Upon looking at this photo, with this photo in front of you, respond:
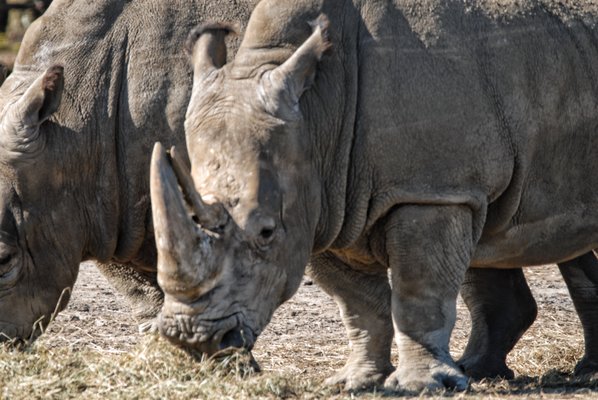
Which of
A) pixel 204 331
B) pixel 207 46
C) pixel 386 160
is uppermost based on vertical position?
Result: pixel 207 46

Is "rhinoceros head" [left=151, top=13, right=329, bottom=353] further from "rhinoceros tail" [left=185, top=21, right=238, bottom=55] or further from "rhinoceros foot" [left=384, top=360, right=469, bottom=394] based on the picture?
"rhinoceros foot" [left=384, top=360, right=469, bottom=394]

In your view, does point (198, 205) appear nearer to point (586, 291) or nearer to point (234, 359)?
point (234, 359)

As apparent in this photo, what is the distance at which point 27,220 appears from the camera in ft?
30.9

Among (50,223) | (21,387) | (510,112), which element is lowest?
(21,387)

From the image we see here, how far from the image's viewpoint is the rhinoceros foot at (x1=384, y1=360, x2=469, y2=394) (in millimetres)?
8750

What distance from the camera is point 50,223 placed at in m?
9.51

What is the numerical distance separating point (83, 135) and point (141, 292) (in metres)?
1.18

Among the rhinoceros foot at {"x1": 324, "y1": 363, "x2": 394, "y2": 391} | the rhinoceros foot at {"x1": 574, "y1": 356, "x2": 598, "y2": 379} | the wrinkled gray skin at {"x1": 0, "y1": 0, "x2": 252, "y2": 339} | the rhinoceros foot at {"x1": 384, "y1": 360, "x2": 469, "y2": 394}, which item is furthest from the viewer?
the rhinoceros foot at {"x1": 574, "y1": 356, "x2": 598, "y2": 379}

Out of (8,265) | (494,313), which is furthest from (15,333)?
(494,313)

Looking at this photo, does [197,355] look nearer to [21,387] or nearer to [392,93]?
[21,387]

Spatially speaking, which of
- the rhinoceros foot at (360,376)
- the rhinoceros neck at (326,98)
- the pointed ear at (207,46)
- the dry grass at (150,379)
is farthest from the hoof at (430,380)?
the pointed ear at (207,46)

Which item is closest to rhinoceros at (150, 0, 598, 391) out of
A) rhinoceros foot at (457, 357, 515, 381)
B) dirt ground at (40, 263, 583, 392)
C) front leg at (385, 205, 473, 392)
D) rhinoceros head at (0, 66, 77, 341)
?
front leg at (385, 205, 473, 392)

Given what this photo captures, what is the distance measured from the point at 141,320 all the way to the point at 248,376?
6.42 feet

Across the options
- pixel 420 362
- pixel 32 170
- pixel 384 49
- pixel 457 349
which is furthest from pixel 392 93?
pixel 457 349
